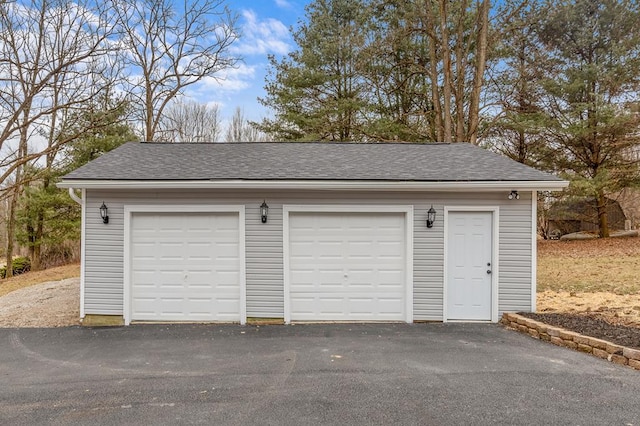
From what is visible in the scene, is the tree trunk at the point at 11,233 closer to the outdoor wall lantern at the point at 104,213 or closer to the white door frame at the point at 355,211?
the outdoor wall lantern at the point at 104,213

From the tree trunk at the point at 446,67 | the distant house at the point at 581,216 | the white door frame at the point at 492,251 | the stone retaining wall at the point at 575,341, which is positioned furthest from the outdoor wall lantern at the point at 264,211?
the distant house at the point at 581,216

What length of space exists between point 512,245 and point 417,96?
11.3 metres

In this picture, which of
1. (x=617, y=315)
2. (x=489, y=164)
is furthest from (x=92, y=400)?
(x=617, y=315)

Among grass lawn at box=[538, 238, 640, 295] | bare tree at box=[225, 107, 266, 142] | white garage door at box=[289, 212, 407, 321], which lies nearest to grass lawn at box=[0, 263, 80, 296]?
white garage door at box=[289, 212, 407, 321]

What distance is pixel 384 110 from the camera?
15.4m

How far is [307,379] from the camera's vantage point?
404 cm

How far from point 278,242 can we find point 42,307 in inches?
203

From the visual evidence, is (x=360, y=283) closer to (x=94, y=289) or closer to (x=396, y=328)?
(x=396, y=328)

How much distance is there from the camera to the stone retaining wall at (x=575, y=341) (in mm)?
4296

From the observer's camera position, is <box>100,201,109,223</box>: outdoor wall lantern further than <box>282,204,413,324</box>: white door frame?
No

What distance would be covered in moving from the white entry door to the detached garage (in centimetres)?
2

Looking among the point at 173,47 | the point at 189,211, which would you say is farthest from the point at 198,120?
the point at 189,211

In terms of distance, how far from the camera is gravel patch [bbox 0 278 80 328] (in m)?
6.50

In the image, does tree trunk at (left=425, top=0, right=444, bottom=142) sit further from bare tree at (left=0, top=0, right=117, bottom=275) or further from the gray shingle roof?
bare tree at (left=0, top=0, right=117, bottom=275)
